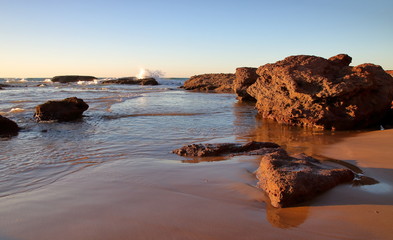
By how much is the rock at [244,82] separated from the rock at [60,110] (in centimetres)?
Answer: 959

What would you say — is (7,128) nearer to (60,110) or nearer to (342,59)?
(60,110)

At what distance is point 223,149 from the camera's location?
4.92 m

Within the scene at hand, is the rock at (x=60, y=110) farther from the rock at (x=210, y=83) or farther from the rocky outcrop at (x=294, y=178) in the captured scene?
the rock at (x=210, y=83)

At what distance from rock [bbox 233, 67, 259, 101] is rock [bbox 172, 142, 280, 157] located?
12.1 meters

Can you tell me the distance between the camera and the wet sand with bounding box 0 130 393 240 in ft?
7.76

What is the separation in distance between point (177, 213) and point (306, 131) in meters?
5.46

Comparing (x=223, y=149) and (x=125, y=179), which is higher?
(x=223, y=149)

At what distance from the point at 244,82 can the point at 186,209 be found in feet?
49.9

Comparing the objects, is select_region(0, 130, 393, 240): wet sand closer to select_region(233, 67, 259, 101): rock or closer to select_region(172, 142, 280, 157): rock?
select_region(172, 142, 280, 157): rock

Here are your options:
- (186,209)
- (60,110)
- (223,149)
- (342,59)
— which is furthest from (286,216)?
(60,110)

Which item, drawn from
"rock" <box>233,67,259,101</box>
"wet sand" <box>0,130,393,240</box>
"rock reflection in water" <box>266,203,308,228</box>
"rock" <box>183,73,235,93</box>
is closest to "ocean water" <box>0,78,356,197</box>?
"wet sand" <box>0,130,393,240</box>

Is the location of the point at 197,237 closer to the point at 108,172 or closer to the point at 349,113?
the point at 108,172

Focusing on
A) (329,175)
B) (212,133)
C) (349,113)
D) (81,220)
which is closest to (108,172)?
(81,220)

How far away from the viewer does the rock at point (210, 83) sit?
29969 millimetres
